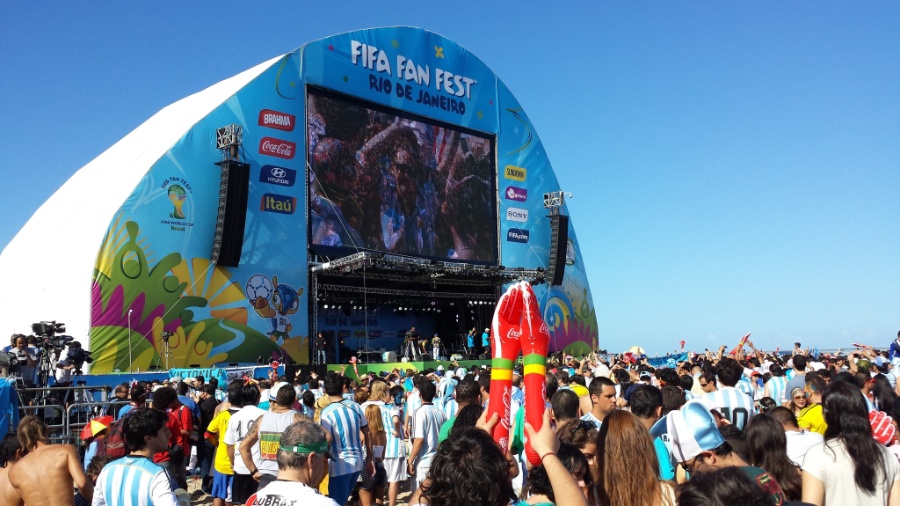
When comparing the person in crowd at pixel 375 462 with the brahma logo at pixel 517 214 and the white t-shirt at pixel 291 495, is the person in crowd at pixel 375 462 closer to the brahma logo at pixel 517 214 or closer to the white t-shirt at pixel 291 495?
the white t-shirt at pixel 291 495

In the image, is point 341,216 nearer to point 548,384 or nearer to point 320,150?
point 320,150

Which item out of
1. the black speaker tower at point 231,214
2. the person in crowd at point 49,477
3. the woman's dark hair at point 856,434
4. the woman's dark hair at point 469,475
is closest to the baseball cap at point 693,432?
the woman's dark hair at point 856,434

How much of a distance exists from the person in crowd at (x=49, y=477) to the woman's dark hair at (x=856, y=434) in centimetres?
430

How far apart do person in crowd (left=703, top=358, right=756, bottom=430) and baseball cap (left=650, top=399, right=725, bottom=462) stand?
3.05m

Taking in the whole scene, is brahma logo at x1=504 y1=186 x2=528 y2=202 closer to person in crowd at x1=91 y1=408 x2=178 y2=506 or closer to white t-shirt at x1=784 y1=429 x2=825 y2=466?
white t-shirt at x1=784 y1=429 x2=825 y2=466

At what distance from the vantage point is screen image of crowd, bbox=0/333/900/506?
263 cm

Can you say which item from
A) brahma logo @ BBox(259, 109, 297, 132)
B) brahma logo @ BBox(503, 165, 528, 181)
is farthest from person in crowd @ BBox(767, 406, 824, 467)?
brahma logo @ BBox(503, 165, 528, 181)

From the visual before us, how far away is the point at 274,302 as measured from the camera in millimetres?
24531

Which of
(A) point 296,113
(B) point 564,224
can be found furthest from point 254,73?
(B) point 564,224

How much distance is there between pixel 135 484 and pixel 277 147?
2207cm

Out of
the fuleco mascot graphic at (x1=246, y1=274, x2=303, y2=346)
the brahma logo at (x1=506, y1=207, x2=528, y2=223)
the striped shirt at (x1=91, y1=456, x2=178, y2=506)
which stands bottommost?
the striped shirt at (x1=91, y1=456, x2=178, y2=506)

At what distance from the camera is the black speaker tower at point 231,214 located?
75.7 feet

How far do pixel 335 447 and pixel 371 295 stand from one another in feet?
74.3

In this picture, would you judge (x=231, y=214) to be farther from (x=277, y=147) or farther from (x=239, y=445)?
(x=239, y=445)
